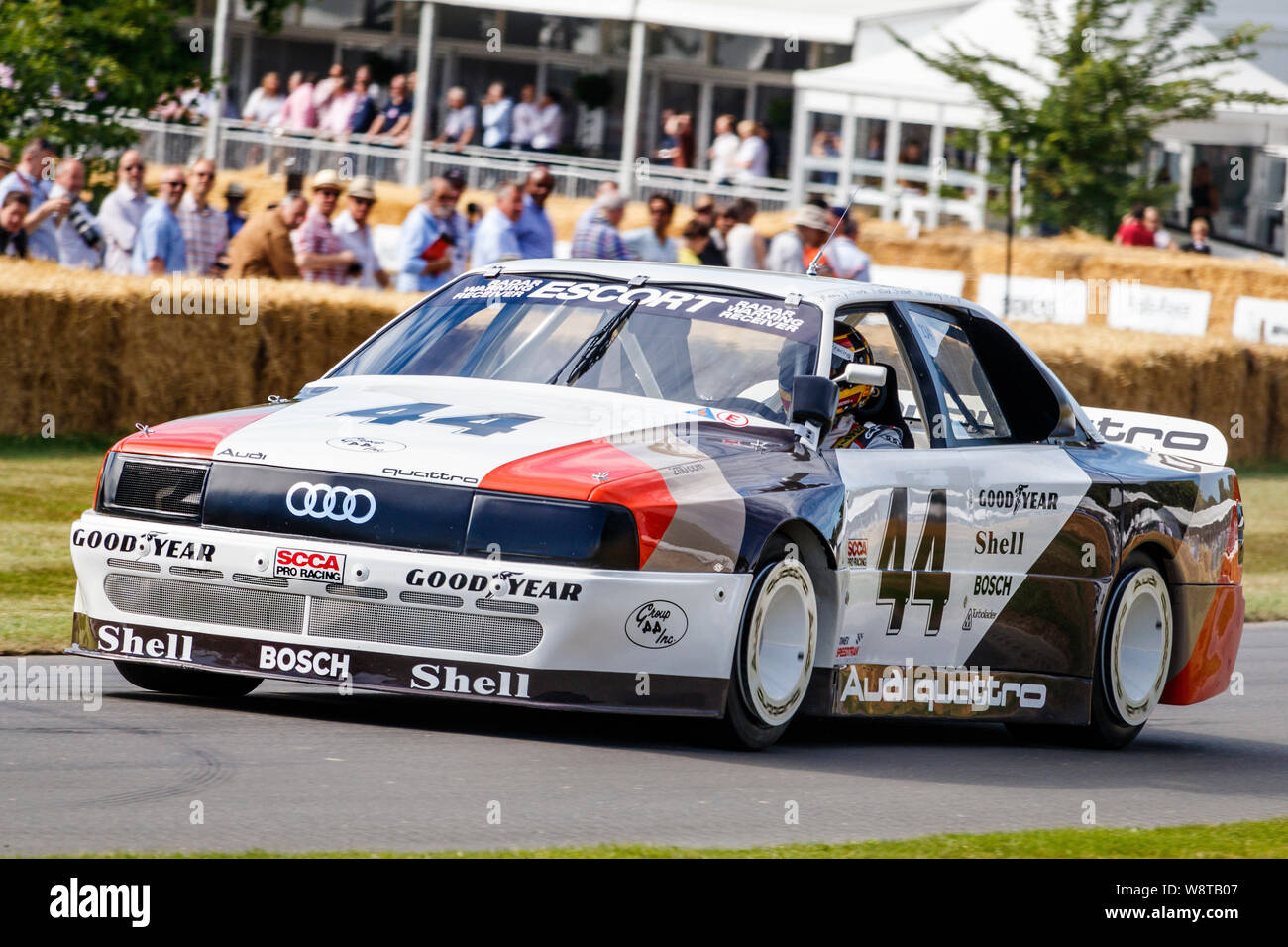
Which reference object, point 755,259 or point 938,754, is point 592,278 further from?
point 755,259

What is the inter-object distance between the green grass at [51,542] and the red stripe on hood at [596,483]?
284 cm

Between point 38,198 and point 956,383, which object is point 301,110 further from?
point 956,383

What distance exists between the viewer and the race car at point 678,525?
6410 millimetres

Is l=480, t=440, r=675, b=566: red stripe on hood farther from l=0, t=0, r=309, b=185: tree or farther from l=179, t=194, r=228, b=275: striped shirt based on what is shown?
l=0, t=0, r=309, b=185: tree

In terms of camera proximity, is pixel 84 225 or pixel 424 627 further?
pixel 84 225

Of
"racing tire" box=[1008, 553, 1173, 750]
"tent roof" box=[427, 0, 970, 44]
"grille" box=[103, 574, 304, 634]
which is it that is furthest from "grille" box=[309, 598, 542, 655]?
"tent roof" box=[427, 0, 970, 44]

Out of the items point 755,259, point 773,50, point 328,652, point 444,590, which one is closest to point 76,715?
point 328,652

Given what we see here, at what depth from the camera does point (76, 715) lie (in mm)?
6891

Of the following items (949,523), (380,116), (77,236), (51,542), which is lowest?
(51,542)

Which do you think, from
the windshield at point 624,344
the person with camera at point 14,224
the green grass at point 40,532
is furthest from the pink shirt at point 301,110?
the windshield at point 624,344

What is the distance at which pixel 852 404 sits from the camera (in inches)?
303

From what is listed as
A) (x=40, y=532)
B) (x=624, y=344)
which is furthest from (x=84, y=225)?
(x=624, y=344)

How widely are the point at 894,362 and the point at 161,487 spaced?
2.71 m

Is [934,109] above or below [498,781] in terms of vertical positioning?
above
